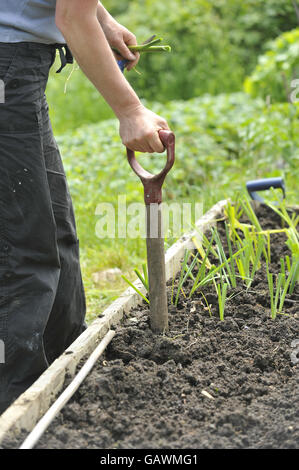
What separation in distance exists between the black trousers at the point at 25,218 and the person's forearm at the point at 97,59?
0.93 ft

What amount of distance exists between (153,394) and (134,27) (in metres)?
7.29

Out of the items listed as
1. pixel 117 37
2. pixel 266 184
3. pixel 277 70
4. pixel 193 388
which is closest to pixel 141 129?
pixel 117 37

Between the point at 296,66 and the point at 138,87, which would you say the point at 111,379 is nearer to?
the point at 296,66

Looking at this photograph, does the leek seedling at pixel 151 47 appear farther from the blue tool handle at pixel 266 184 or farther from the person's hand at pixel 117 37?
the blue tool handle at pixel 266 184

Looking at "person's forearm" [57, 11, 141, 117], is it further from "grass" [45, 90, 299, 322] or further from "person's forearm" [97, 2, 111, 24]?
"grass" [45, 90, 299, 322]

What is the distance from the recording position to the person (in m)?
1.74

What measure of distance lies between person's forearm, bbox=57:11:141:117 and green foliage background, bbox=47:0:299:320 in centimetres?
51

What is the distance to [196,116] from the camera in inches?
219

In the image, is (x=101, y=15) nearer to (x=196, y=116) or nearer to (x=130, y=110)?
(x=130, y=110)

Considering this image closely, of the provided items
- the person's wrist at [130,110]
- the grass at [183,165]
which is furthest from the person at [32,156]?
the grass at [183,165]

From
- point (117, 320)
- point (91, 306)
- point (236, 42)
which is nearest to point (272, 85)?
point (236, 42)

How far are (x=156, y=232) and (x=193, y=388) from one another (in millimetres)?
480

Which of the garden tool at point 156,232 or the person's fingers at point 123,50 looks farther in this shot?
the person's fingers at point 123,50

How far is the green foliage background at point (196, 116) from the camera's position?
12.7 feet
